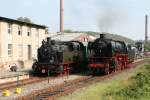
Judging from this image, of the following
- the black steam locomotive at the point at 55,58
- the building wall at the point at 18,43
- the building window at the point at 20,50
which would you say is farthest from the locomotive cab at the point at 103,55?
the building window at the point at 20,50

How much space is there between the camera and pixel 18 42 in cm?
3947

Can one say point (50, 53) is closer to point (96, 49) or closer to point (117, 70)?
point (96, 49)

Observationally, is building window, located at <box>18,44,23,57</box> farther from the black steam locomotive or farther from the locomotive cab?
the locomotive cab

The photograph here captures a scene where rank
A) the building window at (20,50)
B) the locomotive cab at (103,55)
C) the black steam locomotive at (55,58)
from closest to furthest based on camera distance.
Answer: the black steam locomotive at (55,58) < the locomotive cab at (103,55) < the building window at (20,50)

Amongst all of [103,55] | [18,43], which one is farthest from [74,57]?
[18,43]

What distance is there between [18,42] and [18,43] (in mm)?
104

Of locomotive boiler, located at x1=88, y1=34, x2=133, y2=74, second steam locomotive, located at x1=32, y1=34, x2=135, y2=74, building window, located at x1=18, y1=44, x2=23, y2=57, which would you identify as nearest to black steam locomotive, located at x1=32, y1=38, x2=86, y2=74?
second steam locomotive, located at x1=32, y1=34, x2=135, y2=74

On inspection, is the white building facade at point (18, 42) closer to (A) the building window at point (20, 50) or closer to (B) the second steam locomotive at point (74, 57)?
(A) the building window at point (20, 50)

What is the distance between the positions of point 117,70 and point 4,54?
10874 mm

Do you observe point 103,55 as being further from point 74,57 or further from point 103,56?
point 74,57

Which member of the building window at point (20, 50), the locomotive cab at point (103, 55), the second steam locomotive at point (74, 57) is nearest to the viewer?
the second steam locomotive at point (74, 57)

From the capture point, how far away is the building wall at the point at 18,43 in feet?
118

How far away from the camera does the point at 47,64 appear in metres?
29.6

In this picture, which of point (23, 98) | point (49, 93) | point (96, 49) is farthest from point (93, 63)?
point (23, 98)
